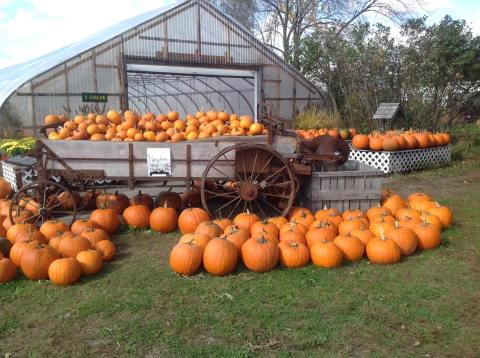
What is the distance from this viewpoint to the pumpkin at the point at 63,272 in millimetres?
4520

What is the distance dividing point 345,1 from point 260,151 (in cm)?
2551

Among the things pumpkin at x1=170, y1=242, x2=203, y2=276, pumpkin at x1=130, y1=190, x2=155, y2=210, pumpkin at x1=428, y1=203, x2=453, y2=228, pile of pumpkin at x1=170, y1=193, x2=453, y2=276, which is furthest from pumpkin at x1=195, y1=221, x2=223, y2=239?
pumpkin at x1=428, y1=203, x2=453, y2=228

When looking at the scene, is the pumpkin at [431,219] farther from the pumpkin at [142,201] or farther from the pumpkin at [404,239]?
the pumpkin at [142,201]

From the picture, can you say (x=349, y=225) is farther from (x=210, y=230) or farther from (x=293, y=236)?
(x=210, y=230)

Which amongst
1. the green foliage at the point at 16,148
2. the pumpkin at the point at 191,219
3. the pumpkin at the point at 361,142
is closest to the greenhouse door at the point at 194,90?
the pumpkin at the point at 361,142

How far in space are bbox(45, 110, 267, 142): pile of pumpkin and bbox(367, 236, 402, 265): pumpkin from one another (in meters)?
2.60

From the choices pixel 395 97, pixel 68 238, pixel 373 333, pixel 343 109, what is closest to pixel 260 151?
pixel 68 238

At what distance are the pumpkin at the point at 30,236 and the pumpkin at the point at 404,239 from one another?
3985mm

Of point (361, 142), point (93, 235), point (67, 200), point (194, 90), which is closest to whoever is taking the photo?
point (93, 235)

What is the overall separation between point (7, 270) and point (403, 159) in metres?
9.68

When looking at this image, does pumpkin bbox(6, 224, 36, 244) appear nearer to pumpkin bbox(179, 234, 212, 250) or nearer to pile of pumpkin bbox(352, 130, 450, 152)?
pumpkin bbox(179, 234, 212, 250)

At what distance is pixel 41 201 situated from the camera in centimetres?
612

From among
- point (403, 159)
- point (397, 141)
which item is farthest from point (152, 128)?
point (403, 159)

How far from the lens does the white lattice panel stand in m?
11.5
